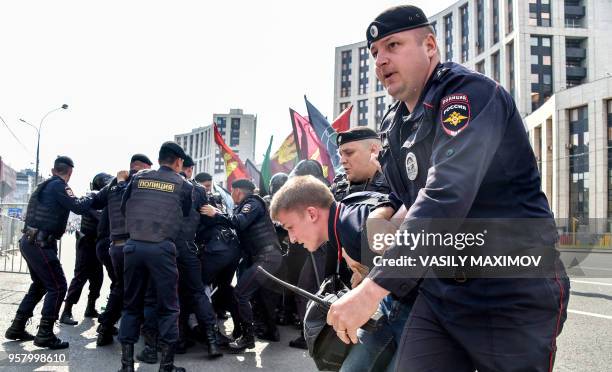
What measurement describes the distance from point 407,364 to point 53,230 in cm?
529

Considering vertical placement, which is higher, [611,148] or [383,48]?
[611,148]

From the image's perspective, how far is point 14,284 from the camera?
10.4m

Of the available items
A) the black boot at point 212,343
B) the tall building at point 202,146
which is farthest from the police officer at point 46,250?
the tall building at point 202,146

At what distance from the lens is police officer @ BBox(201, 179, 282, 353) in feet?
18.2

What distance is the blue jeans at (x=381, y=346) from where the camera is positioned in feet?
6.64

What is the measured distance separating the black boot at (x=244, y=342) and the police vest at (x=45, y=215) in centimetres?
250

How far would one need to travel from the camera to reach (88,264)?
7.06 meters

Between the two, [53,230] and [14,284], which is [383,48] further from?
Result: [14,284]

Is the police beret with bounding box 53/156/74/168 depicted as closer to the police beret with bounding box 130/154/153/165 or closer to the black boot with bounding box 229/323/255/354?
the police beret with bounding box 130/154/153/165

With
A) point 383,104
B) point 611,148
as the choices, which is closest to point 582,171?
point 611,148

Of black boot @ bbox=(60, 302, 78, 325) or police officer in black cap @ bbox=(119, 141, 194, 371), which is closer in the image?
police officer in black cap @ bbox=(119, 141, 194, 371)

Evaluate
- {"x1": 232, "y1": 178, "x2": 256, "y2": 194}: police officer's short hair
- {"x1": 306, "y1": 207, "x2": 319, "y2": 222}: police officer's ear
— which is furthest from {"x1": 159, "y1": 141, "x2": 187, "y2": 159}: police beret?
{"x1": 306, "y1": 207, "x2": 319, "y2": 222}: police officer's ear

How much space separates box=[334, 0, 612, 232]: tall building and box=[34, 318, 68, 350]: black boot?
1483 inches

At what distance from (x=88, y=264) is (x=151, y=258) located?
3158mm
